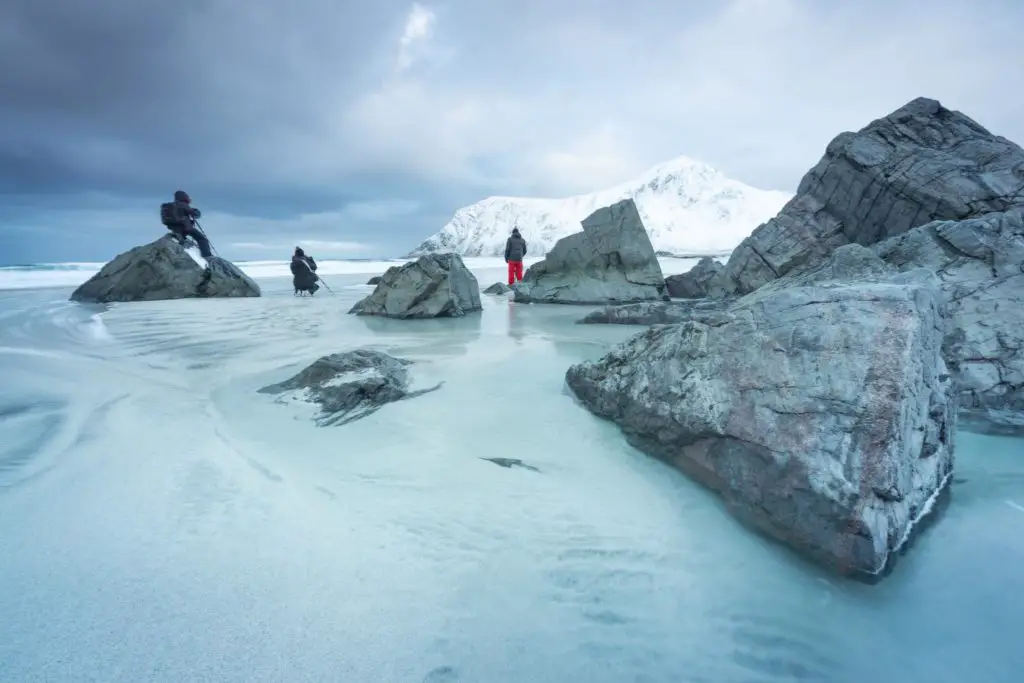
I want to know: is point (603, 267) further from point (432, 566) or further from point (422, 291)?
point (432, 566)

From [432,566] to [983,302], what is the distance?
5.14 m

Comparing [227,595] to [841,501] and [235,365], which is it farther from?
[235,365]

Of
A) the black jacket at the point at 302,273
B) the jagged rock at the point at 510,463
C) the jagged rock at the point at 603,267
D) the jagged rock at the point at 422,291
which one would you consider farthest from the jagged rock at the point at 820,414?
the black jacket at the point at 302,273

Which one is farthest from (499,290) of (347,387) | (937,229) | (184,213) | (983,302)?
(983,302)

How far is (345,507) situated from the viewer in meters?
2.21

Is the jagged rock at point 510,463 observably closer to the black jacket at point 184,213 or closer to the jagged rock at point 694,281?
the jagged rock at point 694,281

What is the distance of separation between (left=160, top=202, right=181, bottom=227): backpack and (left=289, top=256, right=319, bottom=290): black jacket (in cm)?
346

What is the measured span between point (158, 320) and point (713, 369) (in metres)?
9.19

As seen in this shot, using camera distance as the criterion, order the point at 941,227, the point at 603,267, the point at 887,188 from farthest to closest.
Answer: the point at 603,267 → the point at 887,188 → the point at 941,227

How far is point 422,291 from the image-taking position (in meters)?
9.66

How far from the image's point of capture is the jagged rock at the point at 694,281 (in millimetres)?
13781

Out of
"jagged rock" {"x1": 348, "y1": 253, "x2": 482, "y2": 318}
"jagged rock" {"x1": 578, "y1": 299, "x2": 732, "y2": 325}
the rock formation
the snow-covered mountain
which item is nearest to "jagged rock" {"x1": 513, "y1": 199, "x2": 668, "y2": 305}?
the rock formation

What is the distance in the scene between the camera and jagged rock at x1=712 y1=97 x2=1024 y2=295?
29.9 feet

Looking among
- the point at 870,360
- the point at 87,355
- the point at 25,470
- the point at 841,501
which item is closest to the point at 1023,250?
the point at 870,360
